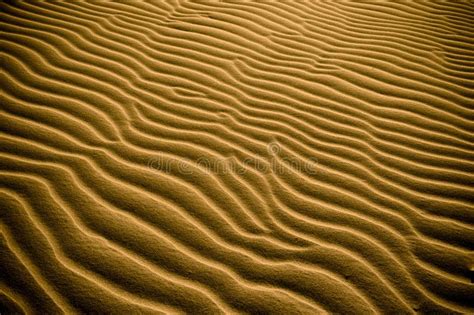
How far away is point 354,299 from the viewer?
1.76 metres

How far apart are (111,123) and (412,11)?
4.41 meters

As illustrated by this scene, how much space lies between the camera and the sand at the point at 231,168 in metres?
1.79

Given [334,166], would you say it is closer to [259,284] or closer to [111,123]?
[259,284]

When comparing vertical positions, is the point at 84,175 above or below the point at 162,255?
above

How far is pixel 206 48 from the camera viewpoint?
3555 mm

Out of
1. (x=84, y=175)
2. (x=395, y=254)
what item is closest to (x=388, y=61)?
(x=395, y=254)

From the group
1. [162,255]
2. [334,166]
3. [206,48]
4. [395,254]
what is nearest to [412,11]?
[206,48]

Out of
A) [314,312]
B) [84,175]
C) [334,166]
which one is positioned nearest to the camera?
[314,312]

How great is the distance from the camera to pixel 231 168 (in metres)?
2.38

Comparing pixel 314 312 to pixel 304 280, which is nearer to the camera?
pixel 314 312

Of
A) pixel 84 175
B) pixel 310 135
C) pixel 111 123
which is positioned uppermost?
pixel 310 135

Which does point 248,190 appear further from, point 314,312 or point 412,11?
point 412,11

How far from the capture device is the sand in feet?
5.88

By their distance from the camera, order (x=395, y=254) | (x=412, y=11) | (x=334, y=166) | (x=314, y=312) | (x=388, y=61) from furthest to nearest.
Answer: (x=412, y=11)
(x=388, y=61)
(x=334, y=166)
(x=395, y=254)
(x=314, y=312)
